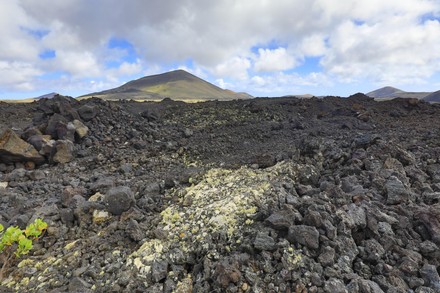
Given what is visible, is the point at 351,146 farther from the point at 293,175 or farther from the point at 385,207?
the point at 385,207

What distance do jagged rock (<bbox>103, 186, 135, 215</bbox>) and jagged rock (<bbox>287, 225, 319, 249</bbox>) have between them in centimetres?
252

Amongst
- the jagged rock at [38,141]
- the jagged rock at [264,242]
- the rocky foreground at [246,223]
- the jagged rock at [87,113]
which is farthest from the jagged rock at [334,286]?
the jagged rock at [87,113]

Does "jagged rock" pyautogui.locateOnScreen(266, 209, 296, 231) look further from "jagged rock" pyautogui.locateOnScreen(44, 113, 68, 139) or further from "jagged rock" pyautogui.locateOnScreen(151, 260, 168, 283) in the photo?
"jagged rock" pyautogui.locateOnScreen(44, 113, 68, 139)

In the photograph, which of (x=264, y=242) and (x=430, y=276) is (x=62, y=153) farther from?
(x=430, y=276)

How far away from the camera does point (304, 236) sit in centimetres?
390

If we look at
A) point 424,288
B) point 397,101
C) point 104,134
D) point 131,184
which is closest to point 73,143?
point 104,134

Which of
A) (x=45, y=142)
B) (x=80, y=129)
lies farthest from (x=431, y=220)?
(x=80, y=129)

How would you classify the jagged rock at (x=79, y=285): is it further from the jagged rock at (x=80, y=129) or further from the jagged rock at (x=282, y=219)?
the jagged rock at (x=80, y=129)

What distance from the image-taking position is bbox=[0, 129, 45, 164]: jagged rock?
9.28m

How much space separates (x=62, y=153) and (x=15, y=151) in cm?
123

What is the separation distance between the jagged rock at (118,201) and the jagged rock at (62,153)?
5.11 metres

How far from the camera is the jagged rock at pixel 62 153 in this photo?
9.45 meters

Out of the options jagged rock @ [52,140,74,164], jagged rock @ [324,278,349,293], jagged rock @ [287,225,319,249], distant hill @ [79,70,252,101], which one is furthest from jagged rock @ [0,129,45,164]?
distant hill @ [79,70,252,101]

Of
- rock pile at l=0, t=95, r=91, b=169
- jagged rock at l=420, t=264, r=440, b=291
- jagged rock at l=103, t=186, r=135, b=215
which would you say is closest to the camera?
jagged rock at l=420, t=264, r=440, b=291
